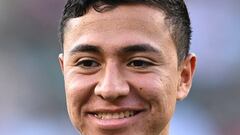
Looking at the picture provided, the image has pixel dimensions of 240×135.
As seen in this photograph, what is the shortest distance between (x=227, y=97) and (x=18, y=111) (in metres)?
2.16

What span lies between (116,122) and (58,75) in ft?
14.0

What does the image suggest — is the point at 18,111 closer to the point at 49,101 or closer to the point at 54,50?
the point at 49,101

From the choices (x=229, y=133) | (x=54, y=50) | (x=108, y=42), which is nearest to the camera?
(x=108, y=42)

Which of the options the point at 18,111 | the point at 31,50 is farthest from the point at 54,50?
the point at 18,111

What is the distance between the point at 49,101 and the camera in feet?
20.8

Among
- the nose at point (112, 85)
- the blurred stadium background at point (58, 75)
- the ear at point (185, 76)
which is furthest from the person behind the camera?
the blurred stadium background at point (58, 75)

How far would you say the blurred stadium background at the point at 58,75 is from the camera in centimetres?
614

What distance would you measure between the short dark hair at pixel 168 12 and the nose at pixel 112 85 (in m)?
0.23

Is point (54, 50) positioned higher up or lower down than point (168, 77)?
lower down

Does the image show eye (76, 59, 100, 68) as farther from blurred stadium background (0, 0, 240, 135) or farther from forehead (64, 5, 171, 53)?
blurred stadium background (0, 0, 240, 135)

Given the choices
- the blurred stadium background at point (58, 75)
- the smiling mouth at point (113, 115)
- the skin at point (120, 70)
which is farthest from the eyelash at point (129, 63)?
the blurred stadium background at point (58, 75)

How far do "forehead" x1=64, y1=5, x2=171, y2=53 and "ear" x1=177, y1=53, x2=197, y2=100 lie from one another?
0.23 metres

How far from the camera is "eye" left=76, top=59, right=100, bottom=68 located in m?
2.17

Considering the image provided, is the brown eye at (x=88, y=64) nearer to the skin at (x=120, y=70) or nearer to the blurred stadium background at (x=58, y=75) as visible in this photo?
the skin at (x=120, y=70)
